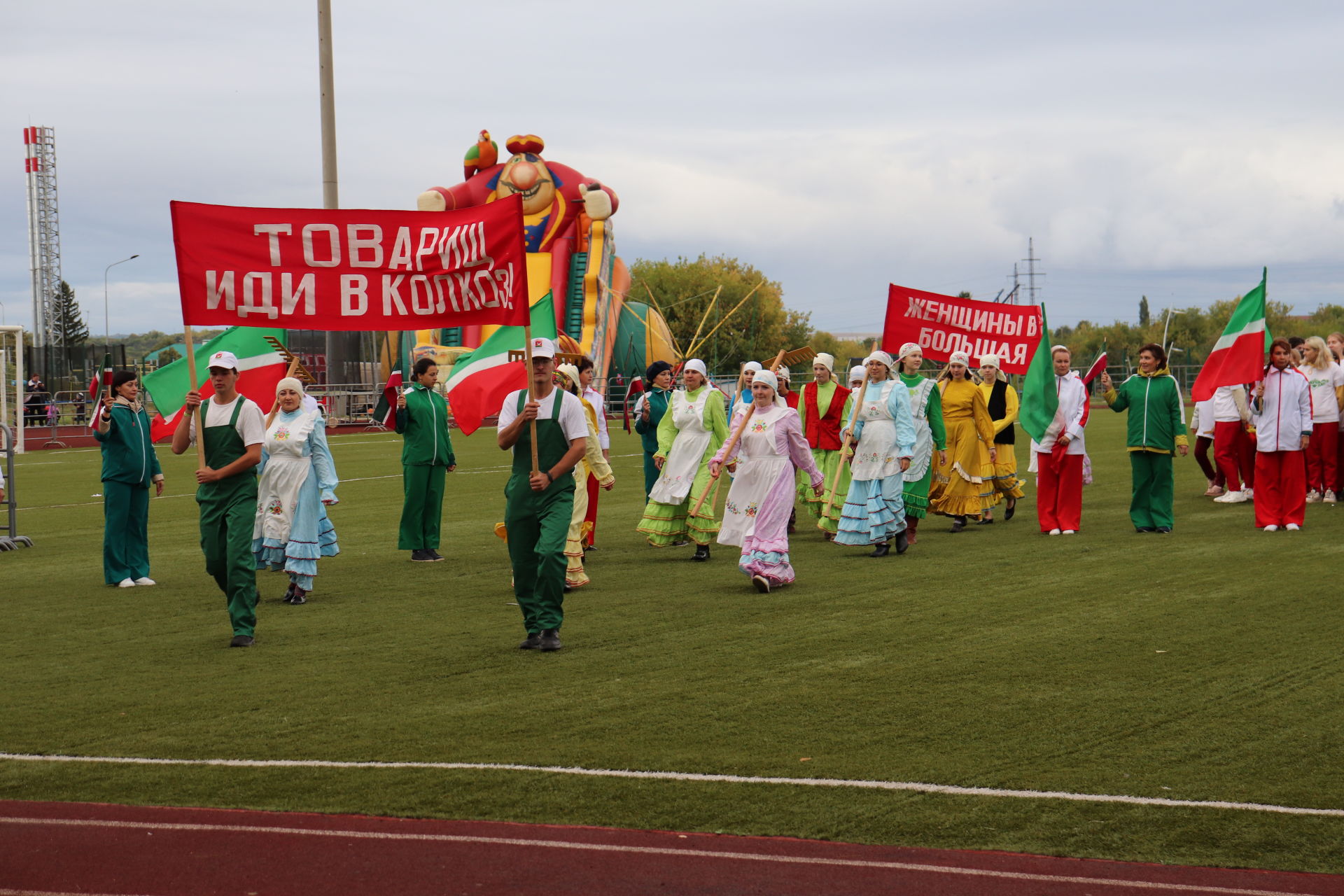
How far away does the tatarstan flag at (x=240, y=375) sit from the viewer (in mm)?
9719

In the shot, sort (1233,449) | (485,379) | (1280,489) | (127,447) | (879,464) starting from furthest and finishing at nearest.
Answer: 1. (1233,449)
2. (1280,489)
3. (879,464)
4. (485,379)
5. (127,447)

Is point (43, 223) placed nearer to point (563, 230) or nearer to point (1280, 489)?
point (563, 230)

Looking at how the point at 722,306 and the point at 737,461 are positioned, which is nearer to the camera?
the point at 737,461

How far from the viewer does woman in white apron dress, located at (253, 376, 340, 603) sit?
10844 mm

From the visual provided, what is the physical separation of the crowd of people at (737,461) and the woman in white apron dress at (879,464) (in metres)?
0.02

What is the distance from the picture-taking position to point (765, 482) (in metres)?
11.1

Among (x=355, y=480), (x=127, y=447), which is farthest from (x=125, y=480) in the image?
(x=355, y=480)

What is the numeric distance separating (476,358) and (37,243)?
79.0 metres

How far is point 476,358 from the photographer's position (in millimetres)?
12375

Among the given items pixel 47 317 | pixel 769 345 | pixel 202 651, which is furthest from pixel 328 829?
pixel 47 317

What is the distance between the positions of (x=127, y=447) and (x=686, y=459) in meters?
4.85

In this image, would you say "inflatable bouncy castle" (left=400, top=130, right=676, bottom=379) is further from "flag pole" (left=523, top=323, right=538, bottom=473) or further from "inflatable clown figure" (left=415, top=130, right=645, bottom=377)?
"flag pole" (left=523, top=323, right=538, bottom=473)

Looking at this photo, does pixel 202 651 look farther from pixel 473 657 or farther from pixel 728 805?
pixel 728 805

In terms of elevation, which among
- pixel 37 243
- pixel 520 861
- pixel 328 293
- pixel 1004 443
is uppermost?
pixel 37 243
